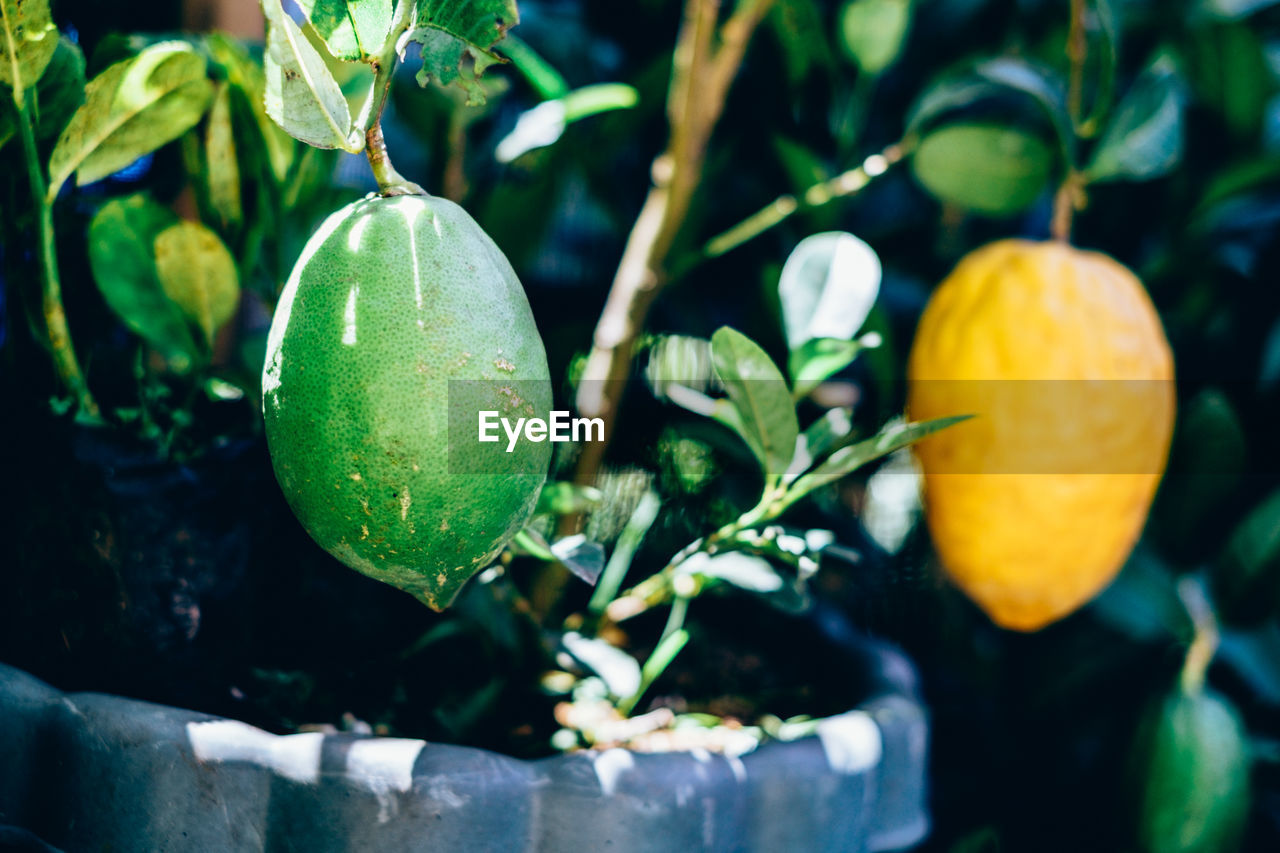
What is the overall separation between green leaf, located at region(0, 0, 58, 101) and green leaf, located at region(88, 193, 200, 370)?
61 millimetres

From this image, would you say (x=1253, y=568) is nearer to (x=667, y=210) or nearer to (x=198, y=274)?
(x=667, y=210)

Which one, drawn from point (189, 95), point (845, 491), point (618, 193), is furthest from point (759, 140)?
point (189, 95)

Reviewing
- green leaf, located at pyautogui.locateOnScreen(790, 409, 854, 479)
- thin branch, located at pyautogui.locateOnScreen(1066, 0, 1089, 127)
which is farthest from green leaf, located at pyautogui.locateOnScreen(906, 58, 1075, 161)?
green leaf, located at pyautogui.locateOnScreen(790, 409, 854, 479)

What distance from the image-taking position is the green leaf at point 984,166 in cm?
51

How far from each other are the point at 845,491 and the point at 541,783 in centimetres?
36

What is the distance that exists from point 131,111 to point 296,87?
15cm

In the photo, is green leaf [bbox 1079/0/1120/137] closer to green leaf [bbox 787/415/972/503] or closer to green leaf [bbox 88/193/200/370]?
green leaf [bbox 787/415/972/503]

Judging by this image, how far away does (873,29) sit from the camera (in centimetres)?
51

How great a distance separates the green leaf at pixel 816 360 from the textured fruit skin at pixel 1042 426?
101 mm

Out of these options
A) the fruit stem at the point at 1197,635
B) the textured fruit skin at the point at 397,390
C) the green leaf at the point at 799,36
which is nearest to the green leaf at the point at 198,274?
the textured fruit skin at the point at 397,390

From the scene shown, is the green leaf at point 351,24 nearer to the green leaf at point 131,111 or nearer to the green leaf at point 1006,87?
the green leaf at point 131,111

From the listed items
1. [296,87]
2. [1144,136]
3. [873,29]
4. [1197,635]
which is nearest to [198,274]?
[296,87]

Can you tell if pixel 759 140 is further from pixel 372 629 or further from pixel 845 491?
pixel 372 629

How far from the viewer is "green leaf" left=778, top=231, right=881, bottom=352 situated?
1.33 ft
